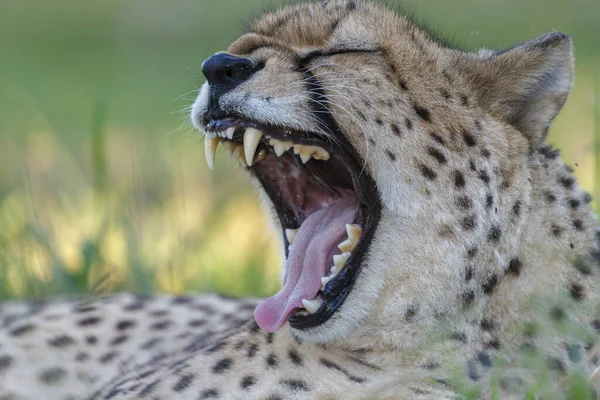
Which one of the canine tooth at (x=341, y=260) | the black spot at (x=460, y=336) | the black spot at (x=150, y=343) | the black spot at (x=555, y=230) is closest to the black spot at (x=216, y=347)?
the canine tooth at (x=341, y=260)

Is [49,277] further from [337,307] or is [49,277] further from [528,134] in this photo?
[528,134]

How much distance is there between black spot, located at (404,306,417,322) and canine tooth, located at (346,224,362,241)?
0.70 ft

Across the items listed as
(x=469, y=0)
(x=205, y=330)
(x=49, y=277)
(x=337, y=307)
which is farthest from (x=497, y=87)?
(x=469, y=0)

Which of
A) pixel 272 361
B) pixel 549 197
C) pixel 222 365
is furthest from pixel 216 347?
pixel 549 197

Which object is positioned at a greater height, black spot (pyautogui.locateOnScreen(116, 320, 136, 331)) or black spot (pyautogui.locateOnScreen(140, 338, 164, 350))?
black spot (pyautogui.locateOnScreen(116, 320, 136, 331))

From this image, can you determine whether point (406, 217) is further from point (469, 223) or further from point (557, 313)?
point (557, 313)

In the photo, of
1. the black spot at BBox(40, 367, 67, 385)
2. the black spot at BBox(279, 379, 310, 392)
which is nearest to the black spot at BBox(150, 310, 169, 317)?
the black spot at BBox(40, 367, 67, 385)

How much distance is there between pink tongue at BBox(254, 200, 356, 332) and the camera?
106 inches

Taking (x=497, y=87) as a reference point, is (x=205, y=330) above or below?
below

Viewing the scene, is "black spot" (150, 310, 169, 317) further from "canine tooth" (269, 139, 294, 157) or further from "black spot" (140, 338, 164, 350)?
"canine tooth" (269, 139, 294, 157)

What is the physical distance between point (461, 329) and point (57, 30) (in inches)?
487

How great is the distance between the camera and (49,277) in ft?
13.3

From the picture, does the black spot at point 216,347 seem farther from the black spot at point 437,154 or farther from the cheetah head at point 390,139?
the black spot at point 437,154

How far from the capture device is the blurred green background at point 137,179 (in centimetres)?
401
